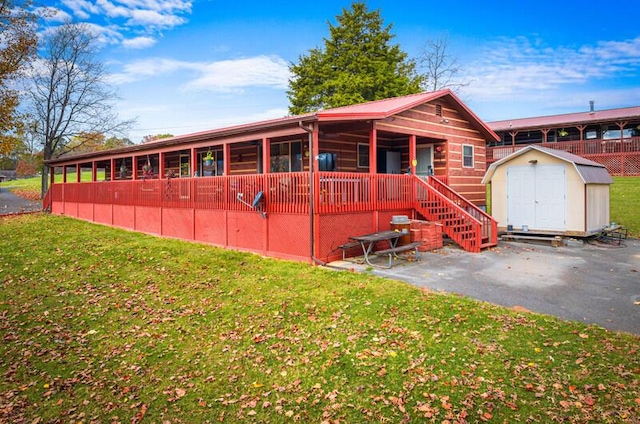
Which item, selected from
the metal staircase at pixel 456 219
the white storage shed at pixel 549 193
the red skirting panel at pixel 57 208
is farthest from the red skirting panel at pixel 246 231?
the red skirting panel at pixel 57 208

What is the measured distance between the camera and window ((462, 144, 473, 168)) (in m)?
16.6

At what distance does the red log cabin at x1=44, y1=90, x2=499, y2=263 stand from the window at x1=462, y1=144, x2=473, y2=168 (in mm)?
41

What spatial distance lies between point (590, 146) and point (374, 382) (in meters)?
→ 28.4

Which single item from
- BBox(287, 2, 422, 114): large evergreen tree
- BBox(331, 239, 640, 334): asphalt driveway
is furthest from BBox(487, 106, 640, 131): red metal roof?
BBox(331, 239, 640, 334): asphalt driveway

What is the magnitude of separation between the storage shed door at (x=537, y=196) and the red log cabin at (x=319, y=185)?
53.0 inches

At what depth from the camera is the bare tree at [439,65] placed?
3331 centimetres

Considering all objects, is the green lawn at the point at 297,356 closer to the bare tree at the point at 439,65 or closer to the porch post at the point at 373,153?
the porch post at the point at 373,153

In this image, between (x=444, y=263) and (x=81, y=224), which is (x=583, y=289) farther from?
(x=81, y=224)

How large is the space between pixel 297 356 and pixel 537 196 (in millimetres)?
11039

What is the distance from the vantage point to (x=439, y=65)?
112 ft

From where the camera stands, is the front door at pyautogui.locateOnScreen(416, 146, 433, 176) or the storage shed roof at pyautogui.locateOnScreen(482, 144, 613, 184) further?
the front door at pyautogui.locateOnScreen(416, 146, 433, 176)

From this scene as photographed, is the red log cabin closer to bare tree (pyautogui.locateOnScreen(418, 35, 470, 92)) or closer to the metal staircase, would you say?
the metal staircase

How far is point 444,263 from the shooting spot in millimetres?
10078

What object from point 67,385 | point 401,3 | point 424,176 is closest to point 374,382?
point 67,385
